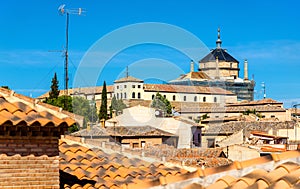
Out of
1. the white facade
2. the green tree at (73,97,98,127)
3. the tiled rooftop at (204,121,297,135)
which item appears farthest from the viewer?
the white facade

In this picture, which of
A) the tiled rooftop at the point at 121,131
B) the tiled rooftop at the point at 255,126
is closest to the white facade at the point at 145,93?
the tiled rooftop at the point at 255,126

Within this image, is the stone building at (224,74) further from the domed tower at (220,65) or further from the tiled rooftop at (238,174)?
the tiled rooftop at (238,174)

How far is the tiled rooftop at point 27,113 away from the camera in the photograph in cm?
345

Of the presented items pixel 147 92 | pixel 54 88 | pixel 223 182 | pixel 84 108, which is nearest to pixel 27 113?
pixel 223 182

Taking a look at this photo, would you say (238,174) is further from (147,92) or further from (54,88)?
(147,92)

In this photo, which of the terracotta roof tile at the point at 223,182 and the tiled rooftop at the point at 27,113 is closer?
the terracotta roof tile at the point at 223,182

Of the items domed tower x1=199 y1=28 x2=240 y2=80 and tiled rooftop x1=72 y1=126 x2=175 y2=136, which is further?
domed tower x1=199 y1=28 x2=240 y2=80

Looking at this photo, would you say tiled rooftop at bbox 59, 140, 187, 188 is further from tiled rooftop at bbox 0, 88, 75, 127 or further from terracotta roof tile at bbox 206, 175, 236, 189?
terracotta roof tile at bbox 206, 175, 236, 189

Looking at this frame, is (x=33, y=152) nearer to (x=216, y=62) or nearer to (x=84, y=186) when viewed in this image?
(x=84, y=186)

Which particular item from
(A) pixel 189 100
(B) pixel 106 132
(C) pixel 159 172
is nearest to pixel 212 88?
(A) pixel 189 100

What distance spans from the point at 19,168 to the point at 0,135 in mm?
238

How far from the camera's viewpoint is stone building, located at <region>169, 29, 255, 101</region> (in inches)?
3738

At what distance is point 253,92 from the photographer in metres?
97.7

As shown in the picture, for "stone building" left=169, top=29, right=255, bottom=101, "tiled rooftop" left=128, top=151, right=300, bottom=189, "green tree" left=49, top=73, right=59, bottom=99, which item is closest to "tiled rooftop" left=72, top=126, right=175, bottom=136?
"green tree" left=49, top=73, right=59, bottom=99
